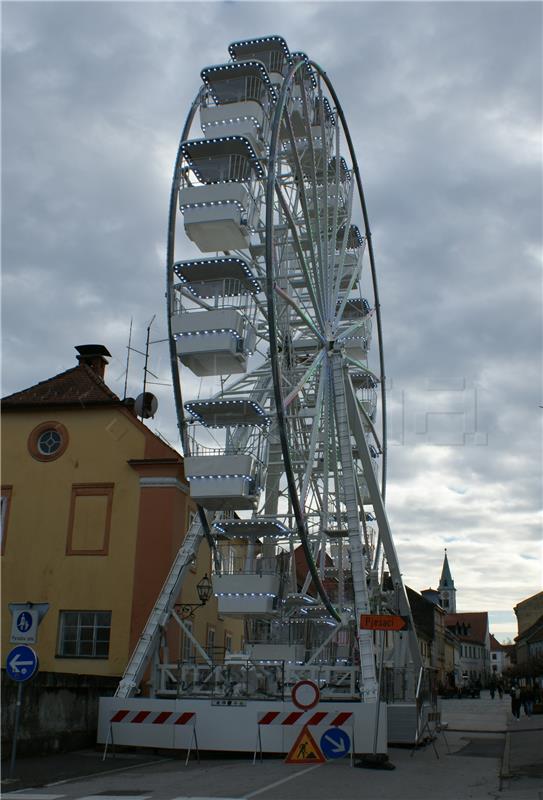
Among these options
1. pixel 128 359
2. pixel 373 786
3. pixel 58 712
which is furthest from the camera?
pixel 128 359

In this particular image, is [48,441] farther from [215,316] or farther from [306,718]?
[306,718]

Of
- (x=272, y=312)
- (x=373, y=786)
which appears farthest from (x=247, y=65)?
(x=373, y=786)

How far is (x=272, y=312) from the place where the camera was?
19.3m

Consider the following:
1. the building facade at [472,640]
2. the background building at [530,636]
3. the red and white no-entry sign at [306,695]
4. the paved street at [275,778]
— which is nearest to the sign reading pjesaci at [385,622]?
the red and white no-entry sign at [306,695]

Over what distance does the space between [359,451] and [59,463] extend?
977 cm

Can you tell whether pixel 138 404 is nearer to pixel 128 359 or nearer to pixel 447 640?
pixel 128 359

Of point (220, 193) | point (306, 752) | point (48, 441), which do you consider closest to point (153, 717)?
point (306, 752)

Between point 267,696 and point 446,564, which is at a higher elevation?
point 446,564

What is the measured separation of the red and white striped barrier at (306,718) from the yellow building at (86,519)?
8918mm

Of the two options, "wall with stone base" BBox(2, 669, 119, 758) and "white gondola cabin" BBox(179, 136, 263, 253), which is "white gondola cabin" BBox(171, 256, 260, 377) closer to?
"white gondola cabin" BBox(179, 136, 263, 253)

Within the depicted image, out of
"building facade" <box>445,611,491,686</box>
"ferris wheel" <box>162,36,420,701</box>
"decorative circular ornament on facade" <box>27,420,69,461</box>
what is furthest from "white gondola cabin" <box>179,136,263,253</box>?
"building facade" <box>445,611,491,686</box>

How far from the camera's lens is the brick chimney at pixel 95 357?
3164 cm

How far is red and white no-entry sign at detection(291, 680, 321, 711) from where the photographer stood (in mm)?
14438

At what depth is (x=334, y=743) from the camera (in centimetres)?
1466
